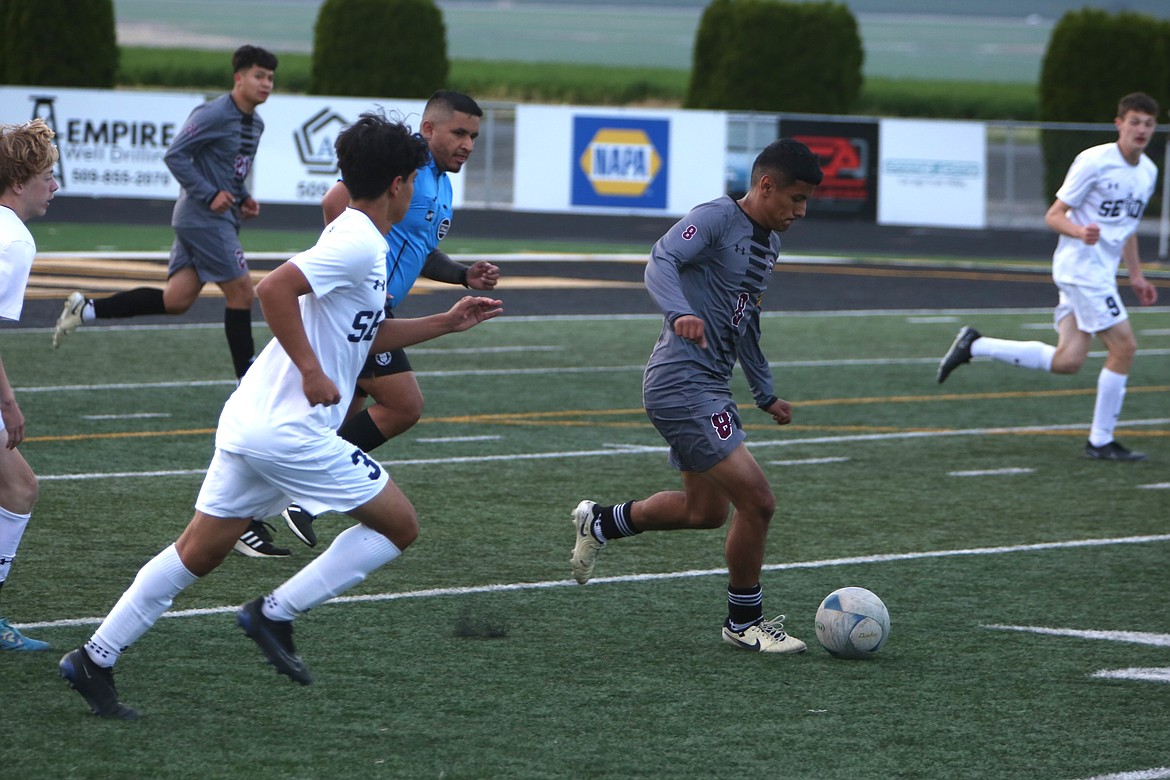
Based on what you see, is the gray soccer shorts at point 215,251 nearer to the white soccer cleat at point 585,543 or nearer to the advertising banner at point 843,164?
the white soccer cleat at point 585,543

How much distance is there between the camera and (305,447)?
5098 mm

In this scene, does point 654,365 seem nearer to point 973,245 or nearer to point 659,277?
point 659,277

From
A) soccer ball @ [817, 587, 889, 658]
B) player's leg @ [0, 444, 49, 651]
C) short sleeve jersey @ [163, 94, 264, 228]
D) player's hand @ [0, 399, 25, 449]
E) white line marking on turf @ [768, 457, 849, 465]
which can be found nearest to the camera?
player's hand @ [0, 399, 25, 449]

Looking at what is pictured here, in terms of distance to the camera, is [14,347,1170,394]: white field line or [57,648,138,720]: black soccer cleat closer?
[57,648,138,720]: black soccer cleat

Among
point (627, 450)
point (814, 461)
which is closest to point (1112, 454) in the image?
point (814, 461)

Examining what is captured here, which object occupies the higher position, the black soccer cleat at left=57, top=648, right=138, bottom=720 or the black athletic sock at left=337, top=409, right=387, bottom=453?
the black athletic sock at left=337, top=409, right=387, bottom=453

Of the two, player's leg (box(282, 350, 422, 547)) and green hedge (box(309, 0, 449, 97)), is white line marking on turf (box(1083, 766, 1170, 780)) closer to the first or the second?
player's leg (box(282, 350, 422, 547))

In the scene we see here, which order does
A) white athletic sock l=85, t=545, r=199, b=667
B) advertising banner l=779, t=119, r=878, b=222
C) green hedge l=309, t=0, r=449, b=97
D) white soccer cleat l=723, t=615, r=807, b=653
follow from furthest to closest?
green hedge l=309, t=0, r=449, b=97
advertising banner l=779, t=119, r=878, b=222
white soccer cleat l=723, t=615, r=807, b=653
white athletic sock l=85, t=545, r=199, b=667

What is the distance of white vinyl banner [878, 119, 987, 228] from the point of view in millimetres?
29031

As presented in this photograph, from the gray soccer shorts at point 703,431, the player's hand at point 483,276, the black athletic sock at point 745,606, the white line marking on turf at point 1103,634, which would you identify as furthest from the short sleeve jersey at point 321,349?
the white line marking on turf at point 1103,634

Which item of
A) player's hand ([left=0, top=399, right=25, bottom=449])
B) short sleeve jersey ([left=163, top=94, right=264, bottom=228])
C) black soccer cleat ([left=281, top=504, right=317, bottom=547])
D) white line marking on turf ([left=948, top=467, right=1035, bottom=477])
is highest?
short sleeve jersey ([left=163, top=94, right=264, bottom=228])

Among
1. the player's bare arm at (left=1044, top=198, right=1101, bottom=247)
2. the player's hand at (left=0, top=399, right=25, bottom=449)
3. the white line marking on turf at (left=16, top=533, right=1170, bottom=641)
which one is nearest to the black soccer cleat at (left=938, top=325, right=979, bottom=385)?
the player's bare arm at (left=1044, top=198, right=1101, bottom=247)

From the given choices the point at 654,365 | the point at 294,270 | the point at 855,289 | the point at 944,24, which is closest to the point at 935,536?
the point at 654,365

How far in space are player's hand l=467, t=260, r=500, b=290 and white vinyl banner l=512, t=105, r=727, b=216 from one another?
21.8 m
